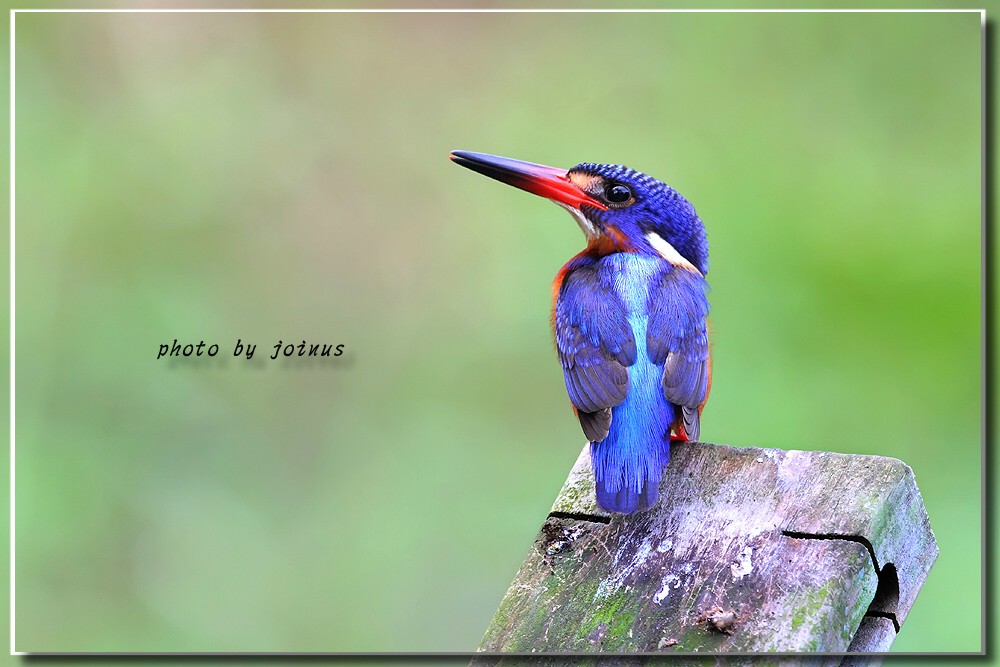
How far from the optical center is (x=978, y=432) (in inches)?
118

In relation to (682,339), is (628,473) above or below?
below

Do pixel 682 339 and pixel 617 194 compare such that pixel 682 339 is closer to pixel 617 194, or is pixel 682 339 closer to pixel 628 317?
pixel 628 317

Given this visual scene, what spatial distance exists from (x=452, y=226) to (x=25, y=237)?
127 cm

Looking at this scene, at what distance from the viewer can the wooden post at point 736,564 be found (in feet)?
6.17

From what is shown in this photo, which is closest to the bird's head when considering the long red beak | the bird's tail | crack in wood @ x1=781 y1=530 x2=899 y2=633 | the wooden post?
the long red beak

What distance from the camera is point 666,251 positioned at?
284 centimetres

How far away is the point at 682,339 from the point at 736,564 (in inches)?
28.7

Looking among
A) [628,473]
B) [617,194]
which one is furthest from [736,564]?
[617,194]

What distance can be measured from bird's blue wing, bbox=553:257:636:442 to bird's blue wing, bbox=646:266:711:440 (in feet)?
0.24

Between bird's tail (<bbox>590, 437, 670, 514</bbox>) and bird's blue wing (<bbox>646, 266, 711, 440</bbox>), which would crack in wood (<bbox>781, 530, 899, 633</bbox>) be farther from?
bird's blue wing (<bbox>646, 266, 711, 440</bbox>)

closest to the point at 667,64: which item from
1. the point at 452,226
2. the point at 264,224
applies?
the point at 452,226

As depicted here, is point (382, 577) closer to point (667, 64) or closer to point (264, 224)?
point (264, 224)

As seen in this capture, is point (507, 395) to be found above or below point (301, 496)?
above

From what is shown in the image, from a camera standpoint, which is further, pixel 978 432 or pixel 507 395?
pixel 507 395
